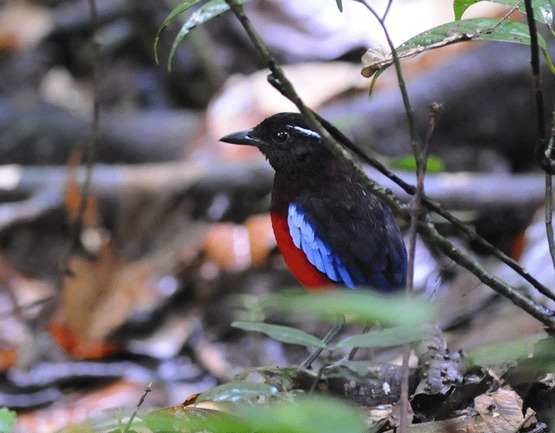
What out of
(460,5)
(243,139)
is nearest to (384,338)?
(460,5)

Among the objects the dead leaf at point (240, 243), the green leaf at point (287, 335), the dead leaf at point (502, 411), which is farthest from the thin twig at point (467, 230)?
the dead leaf at point (240, 243)

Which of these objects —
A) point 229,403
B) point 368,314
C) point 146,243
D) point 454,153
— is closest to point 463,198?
point 454,153

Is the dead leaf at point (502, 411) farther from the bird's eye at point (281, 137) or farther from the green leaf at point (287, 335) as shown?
the bird's eye at point (281, 137)

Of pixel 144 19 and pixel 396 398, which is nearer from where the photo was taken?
pixel 396 398

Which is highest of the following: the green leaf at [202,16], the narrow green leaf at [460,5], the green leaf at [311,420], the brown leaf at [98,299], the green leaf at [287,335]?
the green leaf at [202,16]

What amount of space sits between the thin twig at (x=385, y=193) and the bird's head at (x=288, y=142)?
53.6 inches

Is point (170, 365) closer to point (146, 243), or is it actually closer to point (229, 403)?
point (146, 243)

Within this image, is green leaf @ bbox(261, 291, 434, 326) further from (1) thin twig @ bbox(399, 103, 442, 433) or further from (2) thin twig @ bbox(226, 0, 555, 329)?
(2) thin twig @ bbox(226, 0, 555, 329)

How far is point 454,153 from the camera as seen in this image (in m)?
7.88

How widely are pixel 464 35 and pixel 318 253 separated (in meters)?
1.42

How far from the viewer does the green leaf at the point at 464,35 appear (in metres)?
2.83

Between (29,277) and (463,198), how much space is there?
3.02m

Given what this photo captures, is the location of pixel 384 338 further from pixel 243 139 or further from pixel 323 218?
pixel 243 139

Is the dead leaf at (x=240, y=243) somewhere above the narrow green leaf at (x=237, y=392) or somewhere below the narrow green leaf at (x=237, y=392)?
below
